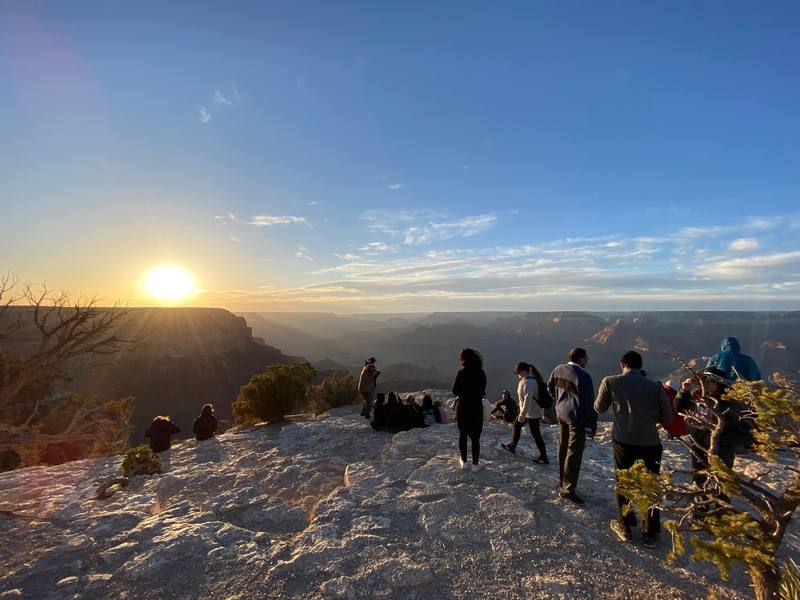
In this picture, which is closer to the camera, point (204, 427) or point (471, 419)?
point (471, 419)

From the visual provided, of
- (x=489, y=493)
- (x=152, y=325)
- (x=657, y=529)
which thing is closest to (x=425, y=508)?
(x=489, y=493)

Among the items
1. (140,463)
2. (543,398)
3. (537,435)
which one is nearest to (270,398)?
(140,463)

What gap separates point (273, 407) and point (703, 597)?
38.7ft

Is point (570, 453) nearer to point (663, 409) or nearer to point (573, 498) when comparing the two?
point (573, 498)

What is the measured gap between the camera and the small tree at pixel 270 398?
42.0 ft

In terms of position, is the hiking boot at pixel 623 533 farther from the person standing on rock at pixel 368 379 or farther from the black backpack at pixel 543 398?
the person standing on rock at pixel 368 379

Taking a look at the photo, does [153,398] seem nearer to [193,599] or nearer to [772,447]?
[193,599]

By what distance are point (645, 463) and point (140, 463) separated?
9.00m

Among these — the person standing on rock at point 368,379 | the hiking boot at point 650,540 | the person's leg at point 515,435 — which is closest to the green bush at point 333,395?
the person standing on rock at point 368,379

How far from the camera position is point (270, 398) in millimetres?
12828

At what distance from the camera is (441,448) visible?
8047 mm

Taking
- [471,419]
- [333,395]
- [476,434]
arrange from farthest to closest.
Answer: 1. [333,395]
2. [476,434]
3. [471,419]

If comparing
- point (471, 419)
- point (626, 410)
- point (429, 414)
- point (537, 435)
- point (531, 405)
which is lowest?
point (429, 414)

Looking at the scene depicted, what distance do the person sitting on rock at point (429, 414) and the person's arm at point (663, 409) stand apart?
6.75m
